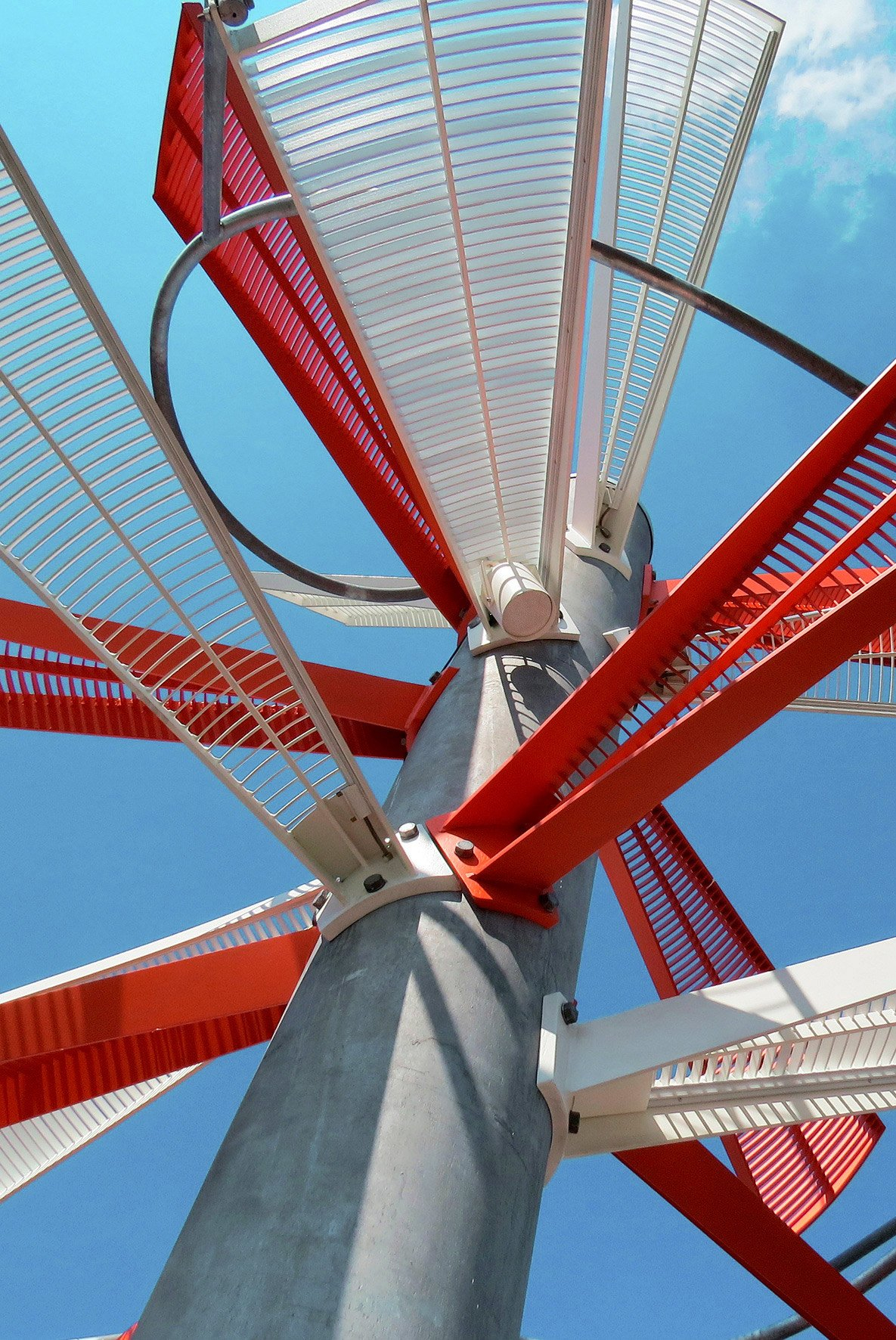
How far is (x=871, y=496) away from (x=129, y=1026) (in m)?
4.00

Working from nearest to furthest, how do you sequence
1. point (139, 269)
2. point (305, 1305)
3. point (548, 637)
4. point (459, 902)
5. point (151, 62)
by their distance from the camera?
point (305, 1305)
point (459, 902)
point (548, 637)
point (151, 62)
point (139, 269)

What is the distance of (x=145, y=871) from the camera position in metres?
21.8

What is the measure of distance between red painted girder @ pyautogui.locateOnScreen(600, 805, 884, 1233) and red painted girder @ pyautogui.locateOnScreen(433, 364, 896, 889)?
3.89 meters

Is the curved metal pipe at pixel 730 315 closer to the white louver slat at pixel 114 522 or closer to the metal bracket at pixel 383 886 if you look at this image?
the white louver slat at pixel 114 522

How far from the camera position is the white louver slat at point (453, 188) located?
4977mm

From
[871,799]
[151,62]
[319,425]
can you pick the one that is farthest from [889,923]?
[151,62]

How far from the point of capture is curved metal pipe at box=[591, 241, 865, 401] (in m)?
7.19

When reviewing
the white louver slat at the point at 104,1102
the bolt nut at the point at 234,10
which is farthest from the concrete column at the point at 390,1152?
the bolt nut at the point at 234,10

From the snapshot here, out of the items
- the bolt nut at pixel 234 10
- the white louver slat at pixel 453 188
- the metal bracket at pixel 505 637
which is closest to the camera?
the bolt nut at pixel 234 10

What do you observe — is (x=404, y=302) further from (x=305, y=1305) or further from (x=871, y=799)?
(x=871, y=799)

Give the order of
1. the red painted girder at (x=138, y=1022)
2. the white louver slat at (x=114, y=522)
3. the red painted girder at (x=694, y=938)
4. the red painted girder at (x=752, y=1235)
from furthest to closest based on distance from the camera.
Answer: the red painted girder at (x=694, y=938) → the red painted girder at (x=752, y=1235) → the red painted girder at (x=138, y=1022) → the white louver slat at (x=114, y=522)

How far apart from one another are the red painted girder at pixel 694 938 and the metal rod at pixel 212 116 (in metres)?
5.49

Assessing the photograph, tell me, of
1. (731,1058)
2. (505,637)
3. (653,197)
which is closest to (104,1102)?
(505,637)

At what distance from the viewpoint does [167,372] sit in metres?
7.76
